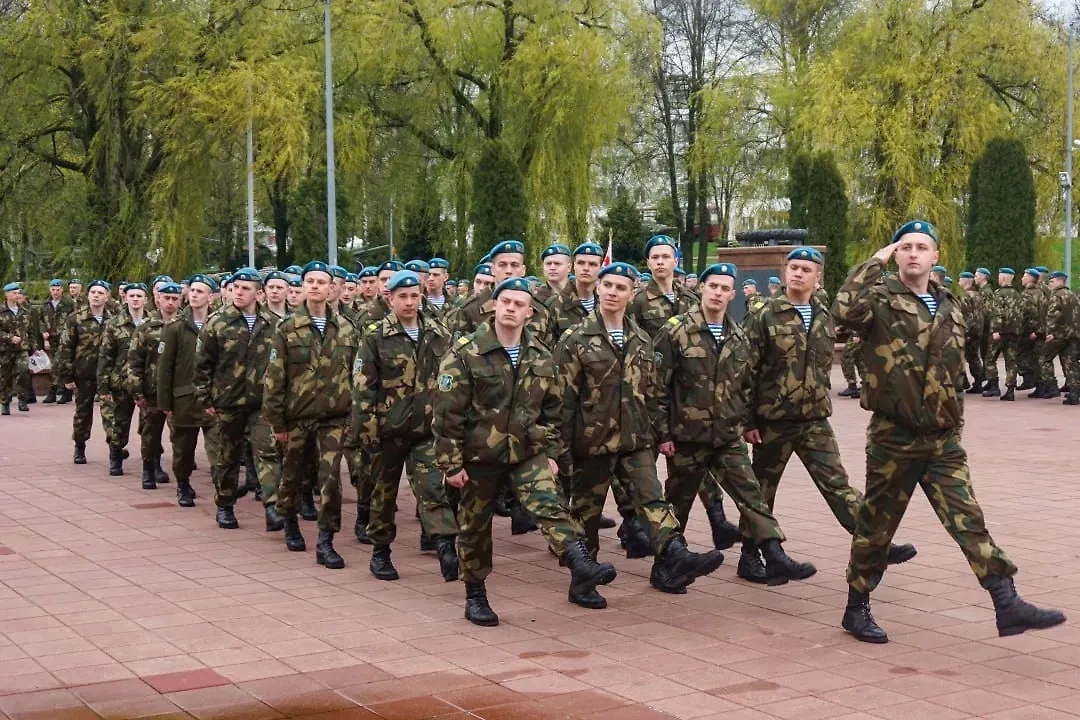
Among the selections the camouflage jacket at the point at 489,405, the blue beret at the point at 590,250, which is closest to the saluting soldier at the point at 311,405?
the blue beret at the point at 590,250

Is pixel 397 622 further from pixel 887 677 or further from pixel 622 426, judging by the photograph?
pixel 887 677

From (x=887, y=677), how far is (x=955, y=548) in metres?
3.30

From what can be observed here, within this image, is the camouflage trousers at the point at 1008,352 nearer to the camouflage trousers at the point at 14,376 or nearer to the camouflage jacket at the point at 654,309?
the camouflage jacket at the point at 654,309

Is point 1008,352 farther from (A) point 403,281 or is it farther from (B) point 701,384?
(A) point 403,281

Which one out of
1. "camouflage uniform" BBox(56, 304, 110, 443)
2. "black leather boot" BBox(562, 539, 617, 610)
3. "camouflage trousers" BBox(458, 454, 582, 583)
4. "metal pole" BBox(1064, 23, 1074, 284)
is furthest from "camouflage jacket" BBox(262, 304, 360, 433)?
"metal pole" BBox(1064, 23, 1074, 284)

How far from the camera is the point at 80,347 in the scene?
621 inches

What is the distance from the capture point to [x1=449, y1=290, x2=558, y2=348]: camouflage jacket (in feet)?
32.8

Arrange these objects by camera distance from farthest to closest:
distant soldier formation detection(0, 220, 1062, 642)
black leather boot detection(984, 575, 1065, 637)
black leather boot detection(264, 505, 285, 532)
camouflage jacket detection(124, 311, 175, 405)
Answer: camouflage jacket detection(124, 311, 175, 405) < black leather boot detection(264, 505, 285, 532) < distant soldier formation detection(0, 220, 1062, 642) < black leather boot detection(984, 575, 1065, 637)

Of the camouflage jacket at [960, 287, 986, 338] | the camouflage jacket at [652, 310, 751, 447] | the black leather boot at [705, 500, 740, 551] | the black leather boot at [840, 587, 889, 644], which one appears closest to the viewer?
the black leather boot at [840, 587, 889, 644]

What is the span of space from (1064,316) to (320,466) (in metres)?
14.7

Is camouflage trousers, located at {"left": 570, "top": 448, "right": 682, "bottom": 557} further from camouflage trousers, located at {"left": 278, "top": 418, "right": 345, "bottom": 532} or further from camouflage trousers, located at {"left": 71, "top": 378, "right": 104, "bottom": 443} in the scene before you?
camouflage trousers, located at {"left": 71, "top": 378, "right": 104, "bottom": 443}

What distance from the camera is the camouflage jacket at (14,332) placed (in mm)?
20906

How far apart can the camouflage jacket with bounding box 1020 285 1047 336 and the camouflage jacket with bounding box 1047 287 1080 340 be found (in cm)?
26

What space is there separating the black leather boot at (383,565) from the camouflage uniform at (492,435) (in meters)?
1.31
